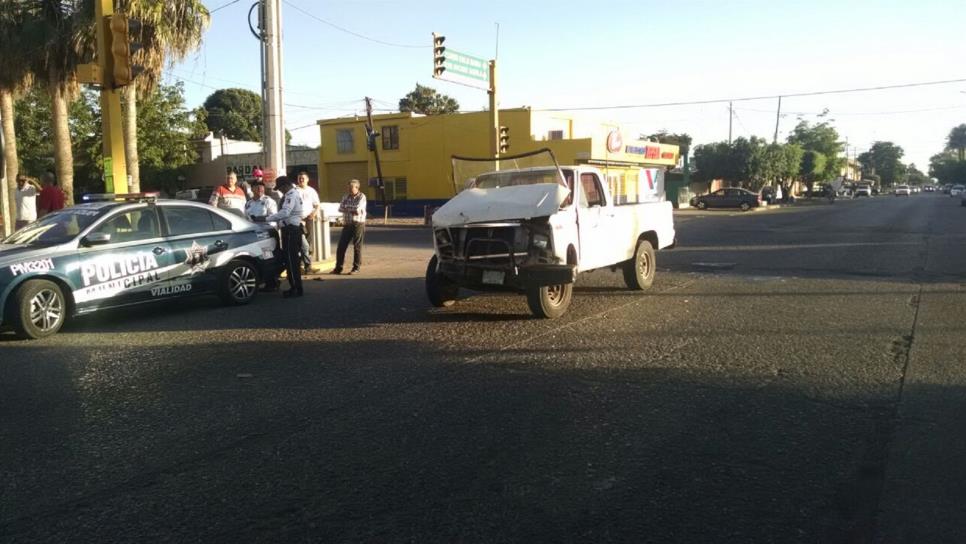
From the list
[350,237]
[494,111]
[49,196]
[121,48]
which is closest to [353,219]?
[350,237]

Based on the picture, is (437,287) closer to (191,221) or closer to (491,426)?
(191,221)

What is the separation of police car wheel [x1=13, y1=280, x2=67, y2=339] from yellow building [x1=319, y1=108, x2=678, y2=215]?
3012cm

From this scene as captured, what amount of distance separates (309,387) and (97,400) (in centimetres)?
157

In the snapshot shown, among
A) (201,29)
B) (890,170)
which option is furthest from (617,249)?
(890,170)

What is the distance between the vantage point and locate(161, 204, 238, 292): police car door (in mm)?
9523

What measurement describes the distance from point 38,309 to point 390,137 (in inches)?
1428

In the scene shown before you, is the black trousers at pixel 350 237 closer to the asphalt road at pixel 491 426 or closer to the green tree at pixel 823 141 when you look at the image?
the asphalt road at pixel 491 426

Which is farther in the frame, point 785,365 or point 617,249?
point 617,249

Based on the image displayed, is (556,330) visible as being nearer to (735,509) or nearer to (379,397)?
(379,397)

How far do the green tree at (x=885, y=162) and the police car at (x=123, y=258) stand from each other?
178453mm

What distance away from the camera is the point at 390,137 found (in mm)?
43312

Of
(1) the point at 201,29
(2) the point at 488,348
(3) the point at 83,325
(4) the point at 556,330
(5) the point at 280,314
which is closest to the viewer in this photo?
(2) the point at 488,348

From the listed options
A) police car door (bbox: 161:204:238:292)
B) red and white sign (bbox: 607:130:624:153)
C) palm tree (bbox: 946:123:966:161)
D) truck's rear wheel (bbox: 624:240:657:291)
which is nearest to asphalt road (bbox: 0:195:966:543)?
police car door (bbox: 161:204:238:292)

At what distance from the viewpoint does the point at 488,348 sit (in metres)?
7.32
